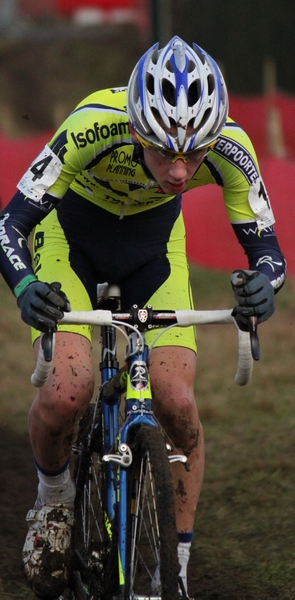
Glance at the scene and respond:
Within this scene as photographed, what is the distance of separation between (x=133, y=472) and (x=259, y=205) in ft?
4.62

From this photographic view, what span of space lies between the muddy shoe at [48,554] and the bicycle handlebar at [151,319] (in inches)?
34.7

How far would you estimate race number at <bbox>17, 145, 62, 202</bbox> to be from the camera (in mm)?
Answer: 4008

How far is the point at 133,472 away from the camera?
3.54 meters

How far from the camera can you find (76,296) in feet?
14.1

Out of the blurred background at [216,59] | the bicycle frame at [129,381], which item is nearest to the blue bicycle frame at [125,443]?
the bicycle frame at [129,381]

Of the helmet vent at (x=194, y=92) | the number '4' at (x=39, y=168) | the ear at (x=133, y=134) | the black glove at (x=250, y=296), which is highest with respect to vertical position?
the helmet vent at (x=194, y=92)

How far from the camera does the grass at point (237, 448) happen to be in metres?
4.94

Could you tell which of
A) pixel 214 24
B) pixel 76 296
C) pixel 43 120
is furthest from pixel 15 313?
pixel 43 120

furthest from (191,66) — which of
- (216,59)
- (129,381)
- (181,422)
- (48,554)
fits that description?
(216,59)

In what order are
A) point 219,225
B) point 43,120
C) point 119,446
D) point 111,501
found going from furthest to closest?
1. point 43,120
2. point 219,225
3. point 111,501
4. point 119,446

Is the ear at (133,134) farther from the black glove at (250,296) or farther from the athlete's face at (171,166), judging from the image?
the black glove at (250,296)

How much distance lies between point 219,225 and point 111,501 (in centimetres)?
602

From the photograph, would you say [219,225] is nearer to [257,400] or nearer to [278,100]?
[257,400]

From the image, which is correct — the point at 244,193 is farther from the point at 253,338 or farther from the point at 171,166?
the point at 253,338
